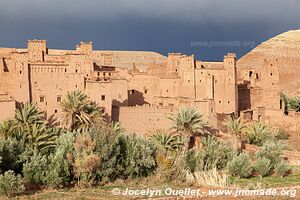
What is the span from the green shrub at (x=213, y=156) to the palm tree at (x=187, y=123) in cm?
213

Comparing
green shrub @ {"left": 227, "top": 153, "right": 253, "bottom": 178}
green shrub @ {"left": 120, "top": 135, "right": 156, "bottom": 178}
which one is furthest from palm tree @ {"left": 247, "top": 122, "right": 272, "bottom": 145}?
green shrub @ {"left": 120, "top": 135, "right": 156, "bottom": 178}

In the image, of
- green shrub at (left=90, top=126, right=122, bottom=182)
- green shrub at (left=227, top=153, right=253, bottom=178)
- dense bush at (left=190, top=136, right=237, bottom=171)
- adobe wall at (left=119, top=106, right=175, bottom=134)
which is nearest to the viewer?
green shrub at (left=90, top=126, right=122, bottom=182)

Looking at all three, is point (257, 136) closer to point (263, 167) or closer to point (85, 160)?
point (263, 167)

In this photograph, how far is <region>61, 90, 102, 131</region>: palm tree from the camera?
28.6 metres

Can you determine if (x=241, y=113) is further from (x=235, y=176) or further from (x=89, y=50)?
(x=235, y=176)

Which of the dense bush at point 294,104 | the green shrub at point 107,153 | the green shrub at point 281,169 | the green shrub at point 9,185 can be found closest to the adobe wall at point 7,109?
the green shrub at point 107,153

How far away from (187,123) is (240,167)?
5765 mm

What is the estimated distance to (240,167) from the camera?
2314 cm

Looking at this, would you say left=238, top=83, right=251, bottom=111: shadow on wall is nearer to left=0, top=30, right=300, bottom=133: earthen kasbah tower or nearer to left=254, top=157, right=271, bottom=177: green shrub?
left=0, top=30, right=300, bottom=133: earthen kasbah tower

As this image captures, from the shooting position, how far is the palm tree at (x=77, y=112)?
28578 millimetres

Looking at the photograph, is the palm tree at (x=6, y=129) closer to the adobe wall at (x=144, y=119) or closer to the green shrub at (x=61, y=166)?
the green shrub at (x=61, y=166)

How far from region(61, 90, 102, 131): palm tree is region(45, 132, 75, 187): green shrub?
6717 millimetres

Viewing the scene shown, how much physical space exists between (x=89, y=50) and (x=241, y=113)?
1140 cm

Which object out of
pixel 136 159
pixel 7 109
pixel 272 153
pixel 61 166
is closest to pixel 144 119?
pixel 7 109
